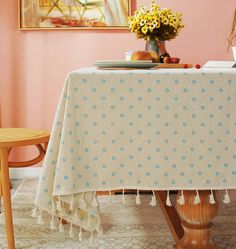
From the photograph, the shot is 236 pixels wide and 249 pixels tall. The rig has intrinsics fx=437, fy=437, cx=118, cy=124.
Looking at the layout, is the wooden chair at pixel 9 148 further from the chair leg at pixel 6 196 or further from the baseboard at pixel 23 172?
the baseboard at pixel 23 172

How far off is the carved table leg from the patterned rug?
1.18 ft

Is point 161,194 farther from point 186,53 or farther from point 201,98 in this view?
point 186,53

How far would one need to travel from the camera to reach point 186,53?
118 inches

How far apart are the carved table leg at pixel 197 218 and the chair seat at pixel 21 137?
2.30ft

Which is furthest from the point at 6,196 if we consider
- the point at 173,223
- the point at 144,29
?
the point at 144,29

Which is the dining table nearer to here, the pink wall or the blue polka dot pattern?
the blue polka dot pattern

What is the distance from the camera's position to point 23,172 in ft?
10.2

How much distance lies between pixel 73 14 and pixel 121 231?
5.37ft

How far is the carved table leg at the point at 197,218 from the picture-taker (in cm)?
131

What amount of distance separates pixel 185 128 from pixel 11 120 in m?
2.10

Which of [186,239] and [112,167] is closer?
[112,167]

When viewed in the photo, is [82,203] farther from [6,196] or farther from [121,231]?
[121,231]

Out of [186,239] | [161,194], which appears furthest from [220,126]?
[161,194]

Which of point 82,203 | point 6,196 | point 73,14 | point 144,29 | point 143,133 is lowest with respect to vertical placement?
point 6,196
